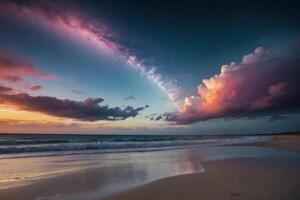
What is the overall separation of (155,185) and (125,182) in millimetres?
1065

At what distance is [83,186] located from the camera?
25.4ft

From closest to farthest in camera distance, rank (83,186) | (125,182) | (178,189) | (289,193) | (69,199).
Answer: (69,199) < (289,193) < (178,189) < (83,186) < (125,182)

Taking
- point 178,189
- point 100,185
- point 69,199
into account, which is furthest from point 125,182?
point 69,199

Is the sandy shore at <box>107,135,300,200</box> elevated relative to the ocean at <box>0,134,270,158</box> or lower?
lower

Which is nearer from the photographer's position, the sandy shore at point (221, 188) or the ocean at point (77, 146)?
the sandy shore at point (221, 188)

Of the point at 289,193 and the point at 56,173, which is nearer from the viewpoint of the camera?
the point at 289,193

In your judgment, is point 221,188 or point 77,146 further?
point 77,146

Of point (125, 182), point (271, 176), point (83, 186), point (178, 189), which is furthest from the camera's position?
point (271, 176)

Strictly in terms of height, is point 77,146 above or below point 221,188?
above

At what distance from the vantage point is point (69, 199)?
621 cm

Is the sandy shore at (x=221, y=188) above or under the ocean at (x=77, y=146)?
under

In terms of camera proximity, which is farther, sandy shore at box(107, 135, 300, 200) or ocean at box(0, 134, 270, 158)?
ocean at box(0, 134, 270, 158)

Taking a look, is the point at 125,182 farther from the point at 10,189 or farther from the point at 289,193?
the point at 289,193

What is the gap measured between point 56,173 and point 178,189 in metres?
5.19
